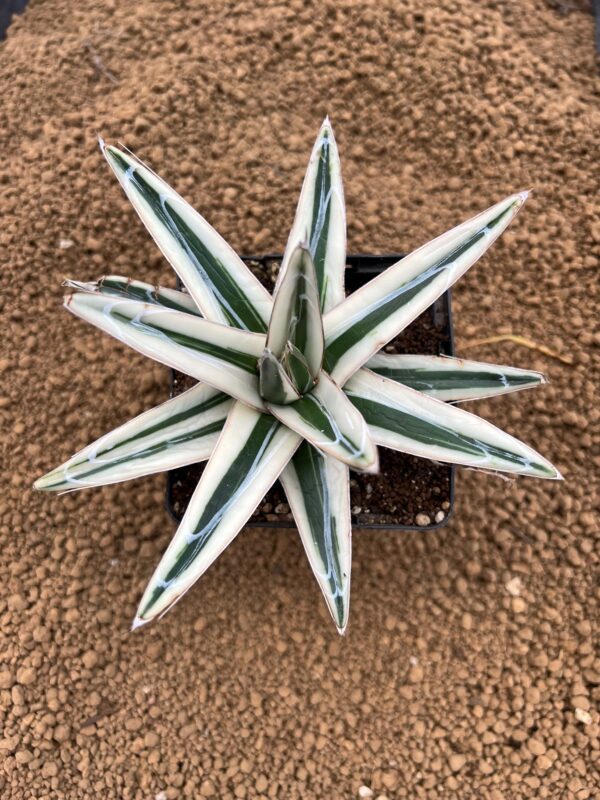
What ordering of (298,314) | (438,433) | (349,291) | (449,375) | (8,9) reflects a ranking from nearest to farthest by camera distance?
(298,314) → (438,433) → (449,375) → (349,291) → (8,9)

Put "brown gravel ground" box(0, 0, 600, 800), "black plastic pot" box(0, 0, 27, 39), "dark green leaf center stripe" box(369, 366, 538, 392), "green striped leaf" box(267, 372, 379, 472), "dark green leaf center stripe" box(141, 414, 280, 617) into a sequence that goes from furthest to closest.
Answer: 1. "black plastic pot" box(0, 0, 27, 39)
2. "brown gravel ground" box(0, 0, 600, 800)
3. "dark green leaf center stripe" box(369, 366, 538, 392)
4. "dark green leaf center stripe" box(141, 414, 280, 617)
5. "green striped leaf" box(267, 372, 379, 472)

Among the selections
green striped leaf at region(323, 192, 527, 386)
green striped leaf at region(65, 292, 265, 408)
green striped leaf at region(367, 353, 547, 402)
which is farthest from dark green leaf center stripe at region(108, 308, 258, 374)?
green striped leaf at region(367, 353, 547, 402)

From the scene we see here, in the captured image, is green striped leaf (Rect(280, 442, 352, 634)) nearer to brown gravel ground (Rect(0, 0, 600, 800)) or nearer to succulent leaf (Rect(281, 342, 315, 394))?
succulent leaf (Rect(281, 342, 315, 394))

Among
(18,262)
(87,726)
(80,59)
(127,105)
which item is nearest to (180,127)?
(127,105)

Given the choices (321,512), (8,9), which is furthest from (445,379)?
(8,9)

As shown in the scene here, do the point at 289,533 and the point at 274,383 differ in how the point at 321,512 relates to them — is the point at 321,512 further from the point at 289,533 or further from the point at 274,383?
the point at 289,533

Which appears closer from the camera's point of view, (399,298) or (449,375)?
(399,298)

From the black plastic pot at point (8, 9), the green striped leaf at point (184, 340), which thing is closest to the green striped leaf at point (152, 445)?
the green striped leaf at point (184, 340)
